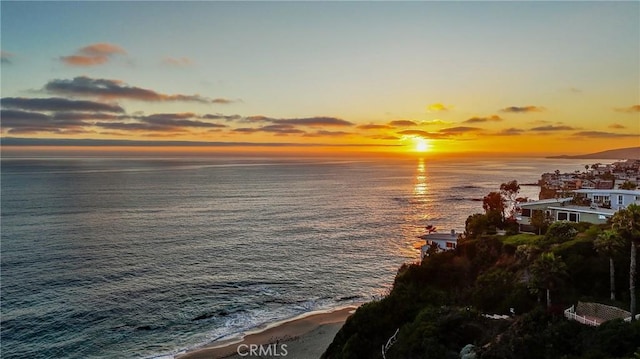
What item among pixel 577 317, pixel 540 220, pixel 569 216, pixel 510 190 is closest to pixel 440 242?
Result: pixel 540 220

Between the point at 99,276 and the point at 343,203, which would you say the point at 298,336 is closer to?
the point at 99,276

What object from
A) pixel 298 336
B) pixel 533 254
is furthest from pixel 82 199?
pixel 533 254

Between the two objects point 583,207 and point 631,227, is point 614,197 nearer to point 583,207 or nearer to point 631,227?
point 583,207

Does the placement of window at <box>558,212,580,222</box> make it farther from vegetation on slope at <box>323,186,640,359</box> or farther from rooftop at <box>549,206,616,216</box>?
vegetation on slope at <box>323,186,640,359</box>

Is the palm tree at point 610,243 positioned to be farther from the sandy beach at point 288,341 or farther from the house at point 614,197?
the house at point 614,197

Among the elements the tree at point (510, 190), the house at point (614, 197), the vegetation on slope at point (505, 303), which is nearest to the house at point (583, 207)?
the house at point (614, 197)

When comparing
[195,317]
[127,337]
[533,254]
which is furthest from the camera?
[195,317]

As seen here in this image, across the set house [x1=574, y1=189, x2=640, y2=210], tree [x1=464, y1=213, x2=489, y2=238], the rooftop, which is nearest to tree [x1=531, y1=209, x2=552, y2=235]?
the rooftop
